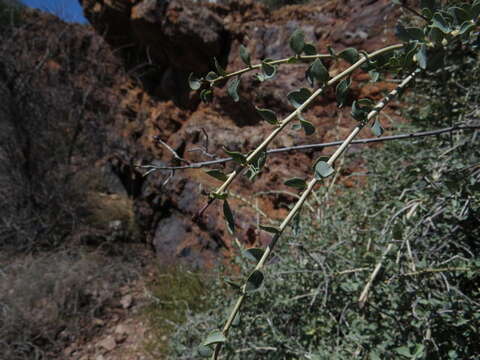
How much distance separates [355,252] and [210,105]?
1891 millimetres

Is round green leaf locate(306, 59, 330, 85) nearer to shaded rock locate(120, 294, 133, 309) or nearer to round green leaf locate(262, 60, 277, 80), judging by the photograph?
round green leaf locate(262, 60, 277, 80)

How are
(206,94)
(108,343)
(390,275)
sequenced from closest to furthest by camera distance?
(206,94), (390,275), (108,343)

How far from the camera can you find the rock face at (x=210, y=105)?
2.00 metres

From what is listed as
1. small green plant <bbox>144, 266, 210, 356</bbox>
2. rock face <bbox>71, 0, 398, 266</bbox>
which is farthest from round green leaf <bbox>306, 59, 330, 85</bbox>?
small green plant <bbox>144, 266, 210, 356</bbox>

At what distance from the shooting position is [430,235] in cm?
92

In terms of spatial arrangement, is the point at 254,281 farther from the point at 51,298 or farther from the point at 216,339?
the point at 51,298

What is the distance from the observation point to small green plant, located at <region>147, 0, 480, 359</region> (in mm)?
412

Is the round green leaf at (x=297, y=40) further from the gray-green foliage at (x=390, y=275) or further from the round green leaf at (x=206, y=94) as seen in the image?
the gray-green foliage at (x=390, y=275)

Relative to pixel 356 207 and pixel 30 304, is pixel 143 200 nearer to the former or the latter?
pixel 30 304

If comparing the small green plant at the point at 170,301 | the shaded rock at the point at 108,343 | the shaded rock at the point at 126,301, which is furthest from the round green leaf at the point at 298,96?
the shaded rock at the point at 126,301

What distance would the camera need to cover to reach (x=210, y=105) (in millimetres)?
2637

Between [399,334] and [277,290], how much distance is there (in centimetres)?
52

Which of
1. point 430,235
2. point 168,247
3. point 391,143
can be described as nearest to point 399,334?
point 430,235

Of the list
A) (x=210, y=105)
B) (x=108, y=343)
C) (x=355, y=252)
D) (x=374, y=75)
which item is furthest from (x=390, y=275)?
(x=210, y=105)
